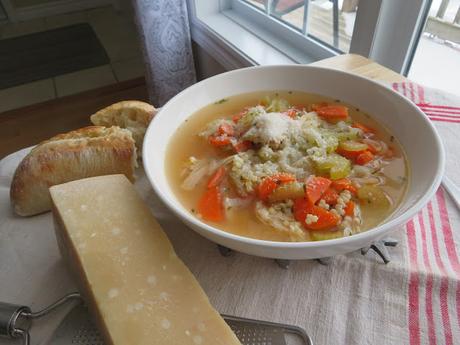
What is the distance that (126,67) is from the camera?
336 cm

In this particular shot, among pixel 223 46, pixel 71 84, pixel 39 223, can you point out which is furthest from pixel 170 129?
pixel 71 84

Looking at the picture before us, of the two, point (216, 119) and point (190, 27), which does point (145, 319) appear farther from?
point (190, 27)

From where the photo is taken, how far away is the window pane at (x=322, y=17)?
1592 millimetres

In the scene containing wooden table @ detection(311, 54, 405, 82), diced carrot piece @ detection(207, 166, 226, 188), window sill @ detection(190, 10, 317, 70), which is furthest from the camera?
window sill @ detection(190, 10, 317, 70)

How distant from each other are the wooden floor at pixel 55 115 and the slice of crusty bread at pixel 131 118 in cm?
175

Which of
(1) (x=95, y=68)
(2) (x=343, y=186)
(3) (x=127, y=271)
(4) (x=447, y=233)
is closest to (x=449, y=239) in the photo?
(4) (x=447, y=233)

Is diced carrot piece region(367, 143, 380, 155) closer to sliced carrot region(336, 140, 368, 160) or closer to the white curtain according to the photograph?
sliced carrot region(336, 140, 368, 160)

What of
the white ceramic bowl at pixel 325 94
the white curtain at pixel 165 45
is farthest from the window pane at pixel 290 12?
the white ceramic bowl at pixel 325 94

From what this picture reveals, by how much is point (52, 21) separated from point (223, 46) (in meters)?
3.13

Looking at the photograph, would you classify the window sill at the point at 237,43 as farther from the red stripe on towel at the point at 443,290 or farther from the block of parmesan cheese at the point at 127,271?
the block of parmesan cheese at the point at 127,271

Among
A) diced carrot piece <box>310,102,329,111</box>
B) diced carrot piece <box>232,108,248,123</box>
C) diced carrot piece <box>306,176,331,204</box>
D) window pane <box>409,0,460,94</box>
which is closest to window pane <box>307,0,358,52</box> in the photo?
window pane <box>409,0,460,94</box>

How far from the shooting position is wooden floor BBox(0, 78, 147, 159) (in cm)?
260

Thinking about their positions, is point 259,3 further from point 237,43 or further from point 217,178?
point 217,178

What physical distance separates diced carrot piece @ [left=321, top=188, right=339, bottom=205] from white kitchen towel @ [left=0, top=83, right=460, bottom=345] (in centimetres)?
11
